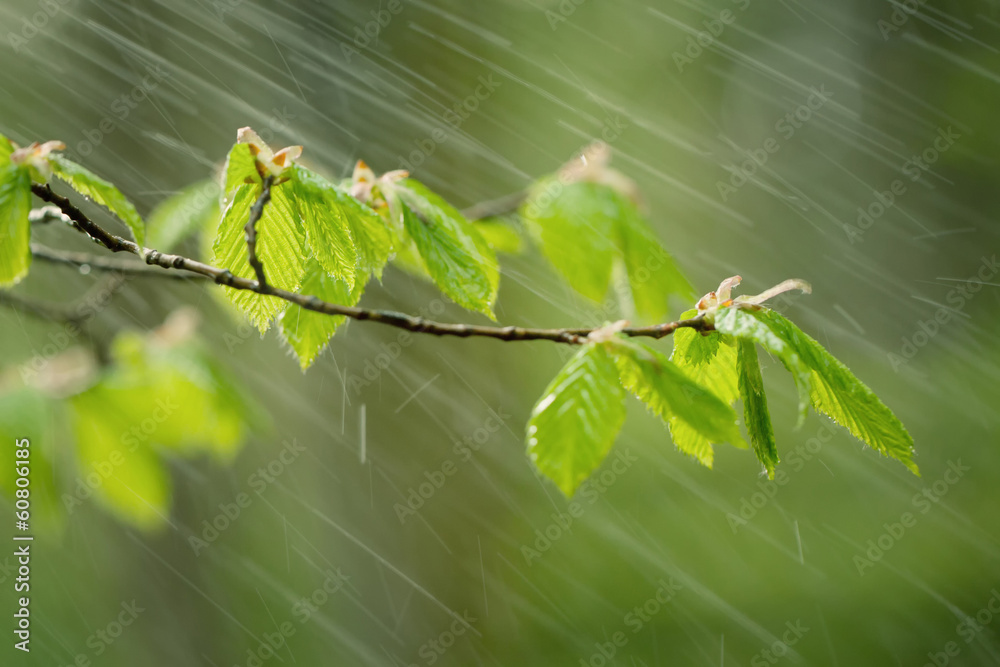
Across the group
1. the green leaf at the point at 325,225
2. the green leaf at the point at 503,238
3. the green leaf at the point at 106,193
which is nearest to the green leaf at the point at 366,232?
the green leaf at the point at 325,225

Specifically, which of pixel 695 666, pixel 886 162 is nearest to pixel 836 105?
pixel 886 162

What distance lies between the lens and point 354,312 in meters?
0.70

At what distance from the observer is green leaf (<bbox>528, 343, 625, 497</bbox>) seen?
0.60 metres

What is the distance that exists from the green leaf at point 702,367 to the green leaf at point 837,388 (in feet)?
0.22

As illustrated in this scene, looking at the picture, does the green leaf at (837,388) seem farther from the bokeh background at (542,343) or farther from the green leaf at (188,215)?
the bokeh background at (542,343)

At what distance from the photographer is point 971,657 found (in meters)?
5.65

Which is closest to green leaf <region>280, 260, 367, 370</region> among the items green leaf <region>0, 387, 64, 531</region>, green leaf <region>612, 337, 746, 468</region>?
green leaf <region>612, 337, 746, 468</region>

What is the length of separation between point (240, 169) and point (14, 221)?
0.26 meters

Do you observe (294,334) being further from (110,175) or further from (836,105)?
(836,105)

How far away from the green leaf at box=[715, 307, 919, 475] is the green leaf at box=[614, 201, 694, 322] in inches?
9.9

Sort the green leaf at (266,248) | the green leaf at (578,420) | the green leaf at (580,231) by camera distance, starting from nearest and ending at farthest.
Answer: the green leaf at (578,420), the green leaf at (266,248), the green leaf at (580,231)

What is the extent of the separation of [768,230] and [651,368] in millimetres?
7854

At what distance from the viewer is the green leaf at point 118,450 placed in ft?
4.72

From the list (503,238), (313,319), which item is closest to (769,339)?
(313,319)
